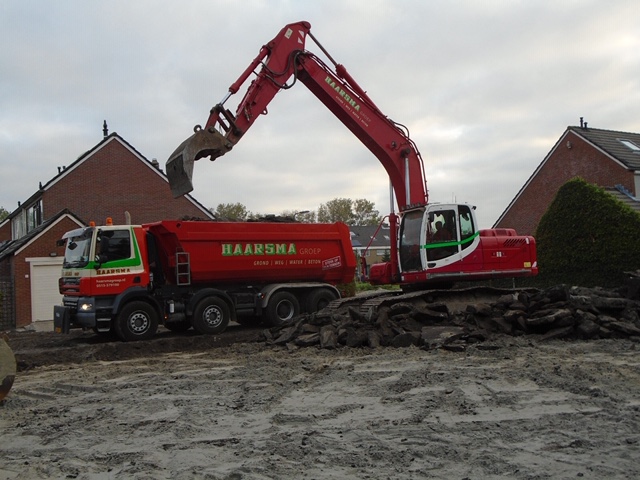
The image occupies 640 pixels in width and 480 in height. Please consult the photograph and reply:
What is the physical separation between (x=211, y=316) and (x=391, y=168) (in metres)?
5.15

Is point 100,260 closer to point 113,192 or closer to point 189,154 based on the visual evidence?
point 189,154

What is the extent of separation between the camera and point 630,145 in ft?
105

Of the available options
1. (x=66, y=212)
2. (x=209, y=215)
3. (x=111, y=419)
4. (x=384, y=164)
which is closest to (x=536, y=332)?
(x=384, y=164)

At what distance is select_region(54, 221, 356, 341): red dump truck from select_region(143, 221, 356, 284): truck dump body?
0.02 metres

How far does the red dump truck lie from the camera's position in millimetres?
13203

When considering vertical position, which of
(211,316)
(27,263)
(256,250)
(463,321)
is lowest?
(463,321)

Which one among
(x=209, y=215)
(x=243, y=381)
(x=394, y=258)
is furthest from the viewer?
(x=209, y=215)

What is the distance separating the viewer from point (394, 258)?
42.1 ft

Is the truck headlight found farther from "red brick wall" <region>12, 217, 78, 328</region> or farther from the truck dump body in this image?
"red brick wall" <region>12, 217, 78, 328</region>

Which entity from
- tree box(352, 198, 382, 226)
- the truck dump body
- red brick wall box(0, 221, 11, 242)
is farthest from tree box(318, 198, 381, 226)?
the truck dump body

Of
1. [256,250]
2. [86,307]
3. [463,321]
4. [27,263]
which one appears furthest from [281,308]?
[27,263]

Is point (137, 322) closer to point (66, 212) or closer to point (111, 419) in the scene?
point (111, 419)

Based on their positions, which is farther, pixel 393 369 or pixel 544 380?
pixel 393 369

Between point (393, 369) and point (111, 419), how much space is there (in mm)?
3632
